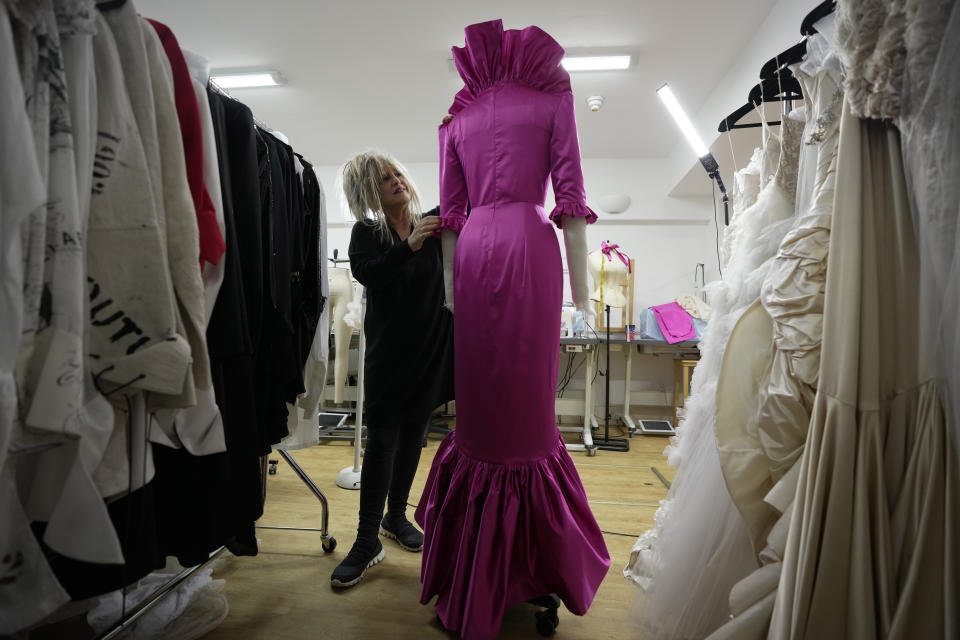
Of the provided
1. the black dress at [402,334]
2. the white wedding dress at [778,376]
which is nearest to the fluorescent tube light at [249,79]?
the black dress at [402,334]

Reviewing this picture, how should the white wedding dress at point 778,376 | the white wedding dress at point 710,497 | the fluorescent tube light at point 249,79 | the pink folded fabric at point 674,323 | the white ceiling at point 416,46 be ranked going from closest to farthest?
the white wedding dress at point 778,376 → the white wedding dress at point 710,497 → the white ceiling at point 416,46 → the fluorescent tube light at point 249,79 → the pink folded fabric at point 674,323

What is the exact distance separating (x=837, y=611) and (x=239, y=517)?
100 centimetres

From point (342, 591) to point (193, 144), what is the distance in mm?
1300

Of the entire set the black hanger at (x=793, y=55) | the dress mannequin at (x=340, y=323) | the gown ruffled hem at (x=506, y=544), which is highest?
the black hanger at (x=793, y=55)

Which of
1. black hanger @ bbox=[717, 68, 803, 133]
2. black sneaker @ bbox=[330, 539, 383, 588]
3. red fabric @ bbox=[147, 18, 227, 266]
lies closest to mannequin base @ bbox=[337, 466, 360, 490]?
black sneaker @ bbox=[330, 539, 383, 588]

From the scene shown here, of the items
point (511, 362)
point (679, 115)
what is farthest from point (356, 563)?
point (679, 115)

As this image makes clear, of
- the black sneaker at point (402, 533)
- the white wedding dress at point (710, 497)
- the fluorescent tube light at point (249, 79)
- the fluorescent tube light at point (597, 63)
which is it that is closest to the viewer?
the white wedding dress at point (710, 497)

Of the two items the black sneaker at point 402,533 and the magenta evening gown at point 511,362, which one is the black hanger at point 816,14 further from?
the black sneaker at point 402,533

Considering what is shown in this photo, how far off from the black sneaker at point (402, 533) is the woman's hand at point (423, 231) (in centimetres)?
105

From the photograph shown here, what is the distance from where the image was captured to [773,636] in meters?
0.65

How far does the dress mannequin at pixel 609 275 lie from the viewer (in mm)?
3762

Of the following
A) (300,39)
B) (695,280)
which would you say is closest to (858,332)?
(300,39)

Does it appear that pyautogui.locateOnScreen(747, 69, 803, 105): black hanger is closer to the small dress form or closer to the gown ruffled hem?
the gown ruffled hem

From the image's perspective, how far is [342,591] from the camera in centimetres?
135
